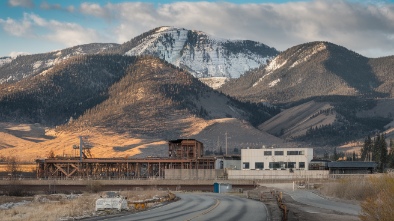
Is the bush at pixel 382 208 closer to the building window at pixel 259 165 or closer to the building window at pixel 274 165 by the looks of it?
the building window at pixel 274 165

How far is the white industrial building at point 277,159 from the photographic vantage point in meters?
162

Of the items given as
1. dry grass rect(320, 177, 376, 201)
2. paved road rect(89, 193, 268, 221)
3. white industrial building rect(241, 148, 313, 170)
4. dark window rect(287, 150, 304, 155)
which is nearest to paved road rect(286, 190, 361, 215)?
dry grass rect(320, 177, 376, 201)

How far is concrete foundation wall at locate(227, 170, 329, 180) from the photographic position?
484ft

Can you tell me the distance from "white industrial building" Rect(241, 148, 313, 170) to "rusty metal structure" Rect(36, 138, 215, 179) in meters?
10.8

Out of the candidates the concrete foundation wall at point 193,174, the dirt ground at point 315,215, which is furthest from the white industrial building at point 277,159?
the dirt ground at point 315,215

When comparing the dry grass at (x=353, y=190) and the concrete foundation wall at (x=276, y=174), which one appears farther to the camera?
the concrete foundation wall at (x=276, y=174)

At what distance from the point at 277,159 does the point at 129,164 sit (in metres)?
43.5

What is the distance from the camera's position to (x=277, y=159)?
163 meters

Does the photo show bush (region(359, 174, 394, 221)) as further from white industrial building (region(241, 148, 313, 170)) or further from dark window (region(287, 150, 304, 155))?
dark window (region(287, 150, 304, 155))

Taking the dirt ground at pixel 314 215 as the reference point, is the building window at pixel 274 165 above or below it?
above

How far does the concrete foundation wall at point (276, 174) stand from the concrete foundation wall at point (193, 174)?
606 cm

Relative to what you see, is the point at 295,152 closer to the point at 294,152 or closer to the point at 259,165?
the point at 294,152

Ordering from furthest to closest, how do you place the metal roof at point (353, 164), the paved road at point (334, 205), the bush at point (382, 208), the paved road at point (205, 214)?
the metal roof at point (353, 164)
the paved road at point (334, 205)
the paved road at point (205, 214)
the bush at point (382, 208)

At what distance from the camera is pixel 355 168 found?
529ft
